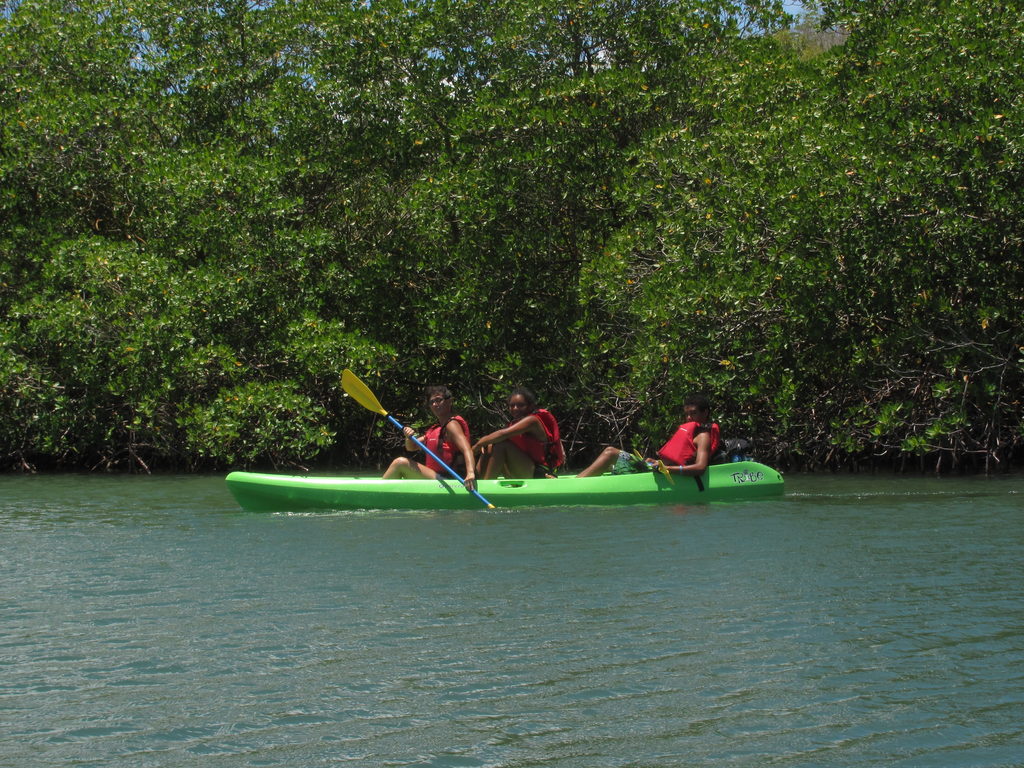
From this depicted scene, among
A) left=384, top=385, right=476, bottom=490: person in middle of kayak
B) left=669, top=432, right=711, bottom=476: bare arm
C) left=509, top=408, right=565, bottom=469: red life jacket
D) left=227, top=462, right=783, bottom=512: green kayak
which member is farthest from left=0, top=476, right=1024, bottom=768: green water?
left=509, top=408, right=565, bottom=469: red life jacket

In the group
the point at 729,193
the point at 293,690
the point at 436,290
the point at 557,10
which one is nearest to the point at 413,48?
the point at 557,10

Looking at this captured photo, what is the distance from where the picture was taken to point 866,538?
25.1ft

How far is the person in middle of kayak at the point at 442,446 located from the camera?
9.62m

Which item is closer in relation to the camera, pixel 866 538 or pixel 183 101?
pixel 866 538

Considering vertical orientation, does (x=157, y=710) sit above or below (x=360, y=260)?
below

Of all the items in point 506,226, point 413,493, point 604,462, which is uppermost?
point 506,226

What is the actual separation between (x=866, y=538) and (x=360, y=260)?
9.09 m

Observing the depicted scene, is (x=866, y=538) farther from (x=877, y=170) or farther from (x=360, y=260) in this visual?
(x=360, y=260)

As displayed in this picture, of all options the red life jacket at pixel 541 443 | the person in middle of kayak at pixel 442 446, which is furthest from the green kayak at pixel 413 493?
the red life jacket at pixel 541 443

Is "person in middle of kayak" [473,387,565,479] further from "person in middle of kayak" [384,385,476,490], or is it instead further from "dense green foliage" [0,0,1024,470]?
"dense green foliage" [0,0,1024,470]

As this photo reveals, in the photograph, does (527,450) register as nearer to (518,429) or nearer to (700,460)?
(518,429)

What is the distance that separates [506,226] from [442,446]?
4794 millimetres

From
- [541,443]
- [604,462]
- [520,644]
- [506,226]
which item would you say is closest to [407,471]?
[541,443]

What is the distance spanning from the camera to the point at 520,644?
4.95m
